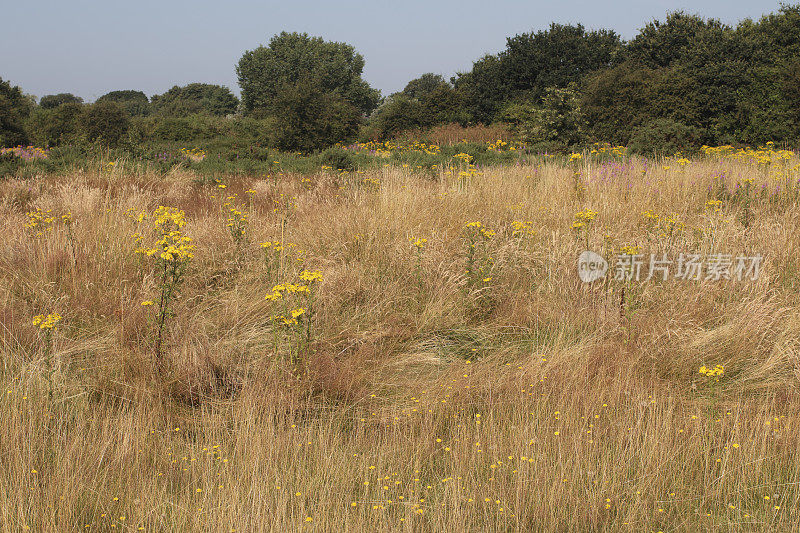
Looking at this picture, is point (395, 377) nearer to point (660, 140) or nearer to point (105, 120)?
point (660, 140)

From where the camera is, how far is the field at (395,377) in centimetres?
227

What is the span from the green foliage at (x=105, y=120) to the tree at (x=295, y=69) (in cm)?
2883

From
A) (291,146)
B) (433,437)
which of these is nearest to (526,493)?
(433,437)

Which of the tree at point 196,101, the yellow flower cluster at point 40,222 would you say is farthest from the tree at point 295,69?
the yellow flower cluster at point 40,222

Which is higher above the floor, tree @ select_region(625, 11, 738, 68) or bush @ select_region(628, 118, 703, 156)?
tree @ select_region(625, 11, 738, 68)

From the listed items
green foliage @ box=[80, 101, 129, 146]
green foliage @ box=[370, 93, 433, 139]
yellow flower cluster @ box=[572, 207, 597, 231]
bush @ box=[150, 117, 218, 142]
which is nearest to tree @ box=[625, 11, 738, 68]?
green foliage @ box=[370, 93, 433, 139]

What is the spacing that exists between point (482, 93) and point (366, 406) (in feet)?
99.9

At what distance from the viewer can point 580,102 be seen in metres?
20.7

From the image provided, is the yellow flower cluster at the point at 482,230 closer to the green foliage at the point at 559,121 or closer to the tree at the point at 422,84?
the green foliage at the point at 559,121

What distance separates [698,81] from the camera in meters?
22.0

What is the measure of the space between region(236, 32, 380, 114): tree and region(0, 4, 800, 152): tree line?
18.2m

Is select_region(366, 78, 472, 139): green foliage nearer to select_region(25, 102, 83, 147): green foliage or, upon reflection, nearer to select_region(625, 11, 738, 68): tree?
select_region(625, 11, 738, 68): tree

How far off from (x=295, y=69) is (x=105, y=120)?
119 ft

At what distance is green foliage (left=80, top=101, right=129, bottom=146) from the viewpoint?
23.0 m
